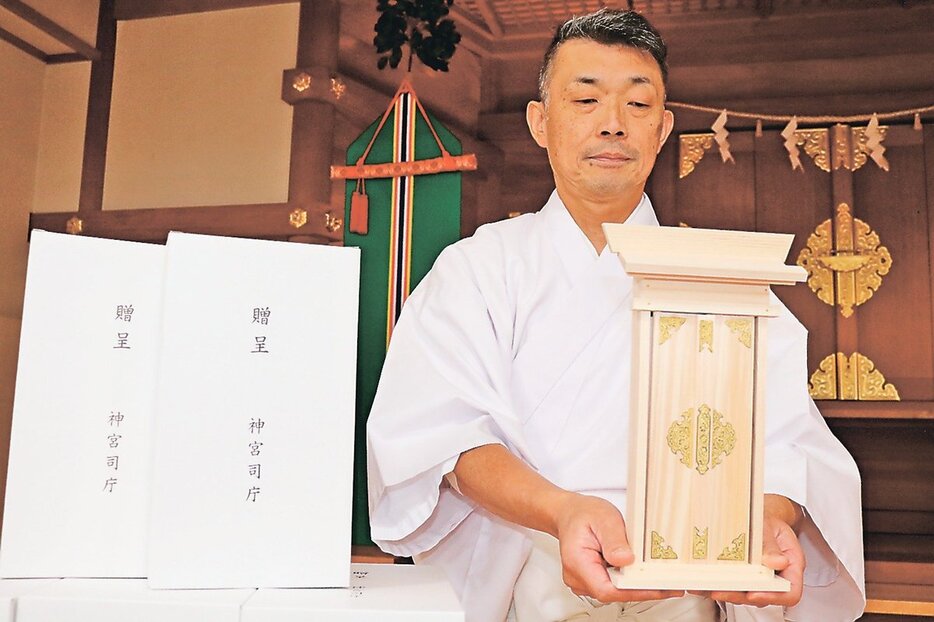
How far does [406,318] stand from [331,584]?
0.54 meters

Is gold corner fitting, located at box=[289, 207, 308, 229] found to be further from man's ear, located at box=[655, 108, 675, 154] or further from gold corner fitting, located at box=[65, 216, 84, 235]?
man's ear, located at box=[655, 108, 675, 154]

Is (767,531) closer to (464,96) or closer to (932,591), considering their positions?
(932,591)

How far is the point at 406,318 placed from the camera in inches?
54.0

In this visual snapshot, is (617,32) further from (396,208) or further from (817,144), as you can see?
(817,144)

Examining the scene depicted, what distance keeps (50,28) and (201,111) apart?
2.34ft

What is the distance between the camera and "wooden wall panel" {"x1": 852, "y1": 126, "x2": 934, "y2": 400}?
363cm

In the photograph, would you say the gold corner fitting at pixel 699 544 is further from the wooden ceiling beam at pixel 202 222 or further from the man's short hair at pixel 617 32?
the wooden ceiling beam at pixel 202 222

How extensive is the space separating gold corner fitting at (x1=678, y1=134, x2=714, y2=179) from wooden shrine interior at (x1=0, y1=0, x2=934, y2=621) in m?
0.03

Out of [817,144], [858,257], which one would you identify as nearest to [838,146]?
[817,144]

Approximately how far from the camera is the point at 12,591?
0.87 metres

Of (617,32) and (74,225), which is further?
(74,225)

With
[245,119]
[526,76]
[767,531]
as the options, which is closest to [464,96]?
[526,76]

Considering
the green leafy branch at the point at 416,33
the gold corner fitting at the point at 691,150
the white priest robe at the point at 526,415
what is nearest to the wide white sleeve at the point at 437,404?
→ the white priest robe at the point at 526,415

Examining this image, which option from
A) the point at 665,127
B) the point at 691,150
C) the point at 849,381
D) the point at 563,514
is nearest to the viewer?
the point at 563,514
